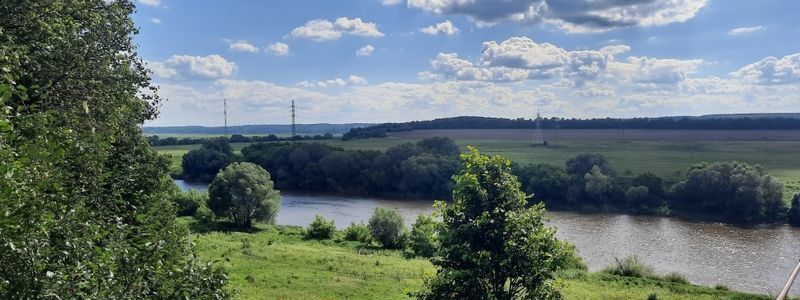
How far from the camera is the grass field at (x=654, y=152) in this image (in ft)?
247

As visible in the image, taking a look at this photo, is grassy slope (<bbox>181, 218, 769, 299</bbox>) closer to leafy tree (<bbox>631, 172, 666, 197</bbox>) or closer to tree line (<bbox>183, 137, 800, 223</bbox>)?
tree line (<bbox>183, 137, 800, 223</bbox>)

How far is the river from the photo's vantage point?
3534cm

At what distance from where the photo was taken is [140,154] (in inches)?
631

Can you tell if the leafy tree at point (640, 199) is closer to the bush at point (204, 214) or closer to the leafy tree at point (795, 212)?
the leafy tree at point (795, 212)

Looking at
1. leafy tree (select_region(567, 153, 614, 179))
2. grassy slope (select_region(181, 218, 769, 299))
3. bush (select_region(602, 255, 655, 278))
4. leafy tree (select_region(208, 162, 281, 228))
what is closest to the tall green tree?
grassy slope (select_region(181, 218, 769, 299))

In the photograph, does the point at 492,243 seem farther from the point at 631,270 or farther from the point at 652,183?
the point at 652,183

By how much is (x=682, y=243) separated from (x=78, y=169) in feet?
148

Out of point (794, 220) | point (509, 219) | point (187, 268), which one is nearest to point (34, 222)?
point (187, 268)

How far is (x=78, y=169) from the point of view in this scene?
31.7ft

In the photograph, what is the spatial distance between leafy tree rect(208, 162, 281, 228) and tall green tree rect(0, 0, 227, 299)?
33716 millimetres

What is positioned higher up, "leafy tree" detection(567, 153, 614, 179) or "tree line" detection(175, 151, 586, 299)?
"tree line" detection(175, 151, 586, 299)

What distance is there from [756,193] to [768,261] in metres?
21.6

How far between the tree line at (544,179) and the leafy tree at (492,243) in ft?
137

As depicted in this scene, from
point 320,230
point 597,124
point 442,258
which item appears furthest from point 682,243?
point 597,124
